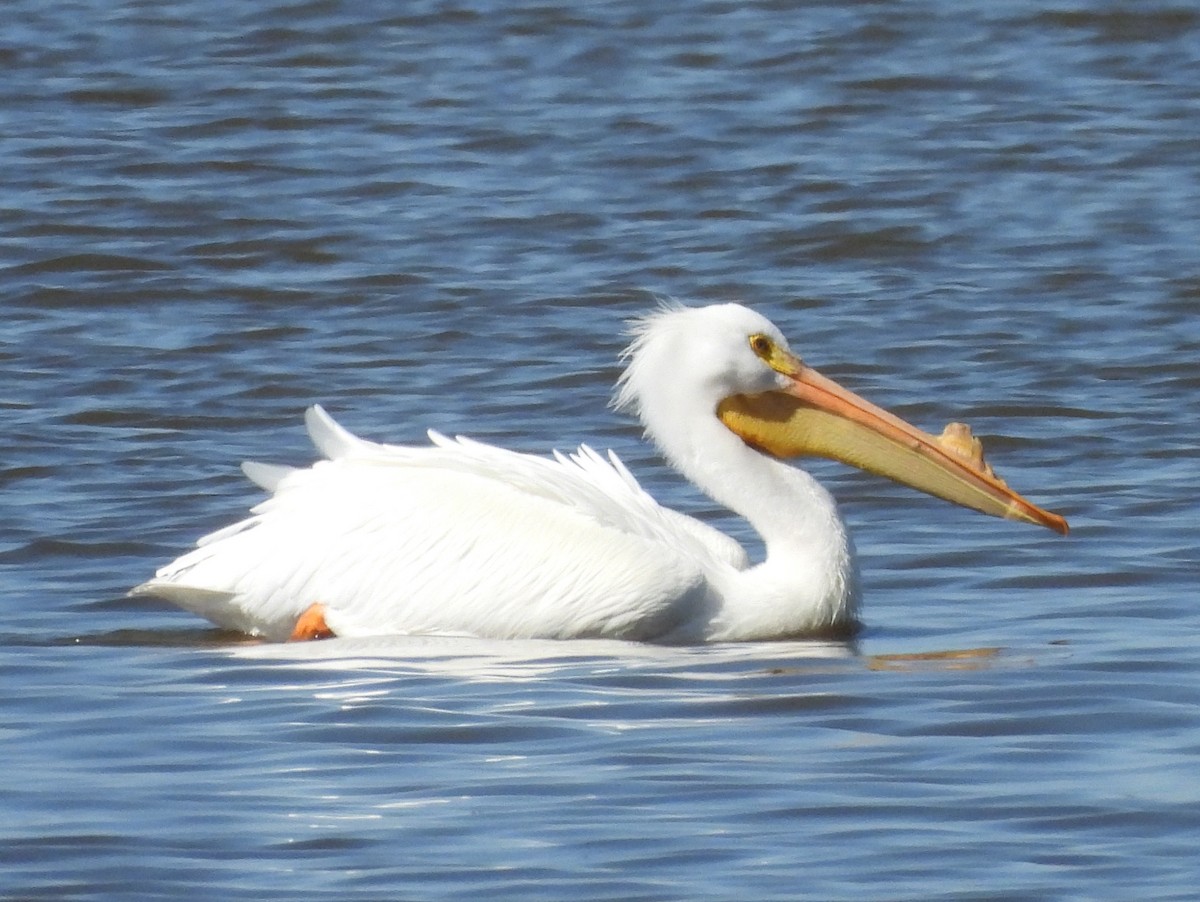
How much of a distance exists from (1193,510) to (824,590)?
5.60 ft

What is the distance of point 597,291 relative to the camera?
36.0 feet

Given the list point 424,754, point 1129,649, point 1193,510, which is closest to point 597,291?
point 1193,510

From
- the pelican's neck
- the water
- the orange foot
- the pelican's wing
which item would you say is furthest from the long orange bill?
the orange foot

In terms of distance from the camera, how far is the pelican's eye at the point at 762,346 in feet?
21.5

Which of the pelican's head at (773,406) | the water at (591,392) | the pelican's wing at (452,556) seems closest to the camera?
the water at (591,392)

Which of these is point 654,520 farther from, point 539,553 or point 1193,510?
point 1193,510

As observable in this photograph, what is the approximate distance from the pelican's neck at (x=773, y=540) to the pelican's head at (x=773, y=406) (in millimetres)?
89

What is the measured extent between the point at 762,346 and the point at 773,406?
16cm

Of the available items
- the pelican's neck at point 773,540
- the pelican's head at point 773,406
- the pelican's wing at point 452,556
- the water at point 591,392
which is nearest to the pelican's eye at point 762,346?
the pelican's head at point 773,406

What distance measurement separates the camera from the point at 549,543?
6.05m

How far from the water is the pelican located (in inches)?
6.1

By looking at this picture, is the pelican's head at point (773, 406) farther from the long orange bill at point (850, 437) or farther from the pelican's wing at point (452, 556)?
the pelican's wing at point (452, 556)

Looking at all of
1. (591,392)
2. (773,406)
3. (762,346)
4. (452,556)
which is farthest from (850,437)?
(591,392)

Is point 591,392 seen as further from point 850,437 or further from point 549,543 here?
point 549,543
